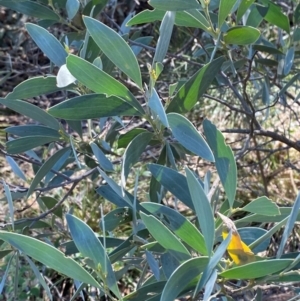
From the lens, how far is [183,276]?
627 millimetres

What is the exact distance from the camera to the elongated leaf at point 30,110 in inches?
36.1

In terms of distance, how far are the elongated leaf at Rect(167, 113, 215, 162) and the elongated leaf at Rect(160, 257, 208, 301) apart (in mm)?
166

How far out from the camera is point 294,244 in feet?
7.34

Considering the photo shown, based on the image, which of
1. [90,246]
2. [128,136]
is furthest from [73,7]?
[90,246]

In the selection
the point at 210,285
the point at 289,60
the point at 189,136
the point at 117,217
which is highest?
the point at 289,60

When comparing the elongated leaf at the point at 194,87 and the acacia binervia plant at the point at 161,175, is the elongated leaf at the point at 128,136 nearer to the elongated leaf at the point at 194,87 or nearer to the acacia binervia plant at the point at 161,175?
the acacia binervia plant at the point at 161,175

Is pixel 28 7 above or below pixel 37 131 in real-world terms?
above

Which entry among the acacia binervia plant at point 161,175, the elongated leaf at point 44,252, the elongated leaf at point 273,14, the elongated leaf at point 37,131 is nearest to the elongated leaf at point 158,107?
the acacia binervia plant at point 161,175

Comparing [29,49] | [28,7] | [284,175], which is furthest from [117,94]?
[29,49]

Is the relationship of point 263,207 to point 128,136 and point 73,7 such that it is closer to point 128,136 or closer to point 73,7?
point 128,136

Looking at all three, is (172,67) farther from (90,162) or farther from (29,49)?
(90,162)

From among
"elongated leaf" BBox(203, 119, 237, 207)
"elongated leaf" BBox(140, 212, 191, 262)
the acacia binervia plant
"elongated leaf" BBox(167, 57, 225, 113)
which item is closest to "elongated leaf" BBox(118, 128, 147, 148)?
the acacia binervia plant

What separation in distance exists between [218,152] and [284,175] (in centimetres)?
198

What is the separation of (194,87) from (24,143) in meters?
0.35
